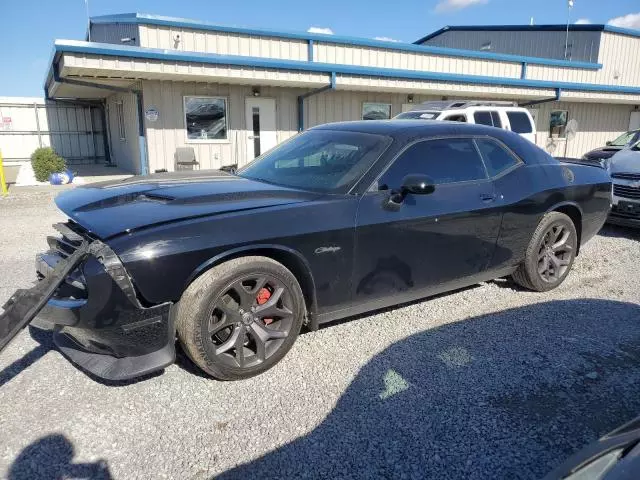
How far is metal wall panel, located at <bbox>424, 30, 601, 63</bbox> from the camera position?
24.6 m

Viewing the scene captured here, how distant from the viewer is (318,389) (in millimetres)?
2969

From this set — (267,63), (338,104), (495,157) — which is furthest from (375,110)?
(495,157)

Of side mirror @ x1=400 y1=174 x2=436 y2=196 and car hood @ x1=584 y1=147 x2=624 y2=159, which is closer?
side mirror @ x1=400 y1=174 x2=436 y2=196

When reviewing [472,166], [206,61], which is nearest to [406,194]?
[472,166]

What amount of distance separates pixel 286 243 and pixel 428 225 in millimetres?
1209

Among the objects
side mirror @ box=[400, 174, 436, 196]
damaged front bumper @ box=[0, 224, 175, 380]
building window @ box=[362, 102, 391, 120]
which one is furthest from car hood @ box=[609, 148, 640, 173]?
building window @ box=[362, 102, 391, 120]

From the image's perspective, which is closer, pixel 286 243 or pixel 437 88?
pixel 286 243

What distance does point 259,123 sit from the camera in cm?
1381

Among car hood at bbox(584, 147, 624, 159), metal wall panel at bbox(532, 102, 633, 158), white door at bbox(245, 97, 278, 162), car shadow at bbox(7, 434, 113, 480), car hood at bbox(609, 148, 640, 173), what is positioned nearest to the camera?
car shadow at bbox(7, 434, 113, 480)

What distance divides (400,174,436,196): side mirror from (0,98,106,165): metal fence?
64.7 feet

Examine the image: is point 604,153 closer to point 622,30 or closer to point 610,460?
point 610,460

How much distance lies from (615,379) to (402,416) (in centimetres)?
152

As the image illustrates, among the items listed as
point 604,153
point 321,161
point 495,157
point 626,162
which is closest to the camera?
point 321,161

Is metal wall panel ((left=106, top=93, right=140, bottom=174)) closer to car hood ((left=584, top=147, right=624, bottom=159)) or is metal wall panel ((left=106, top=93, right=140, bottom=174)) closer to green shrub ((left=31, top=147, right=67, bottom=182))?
green shrub ((left=31, top=147, right=67, bottom=182))
